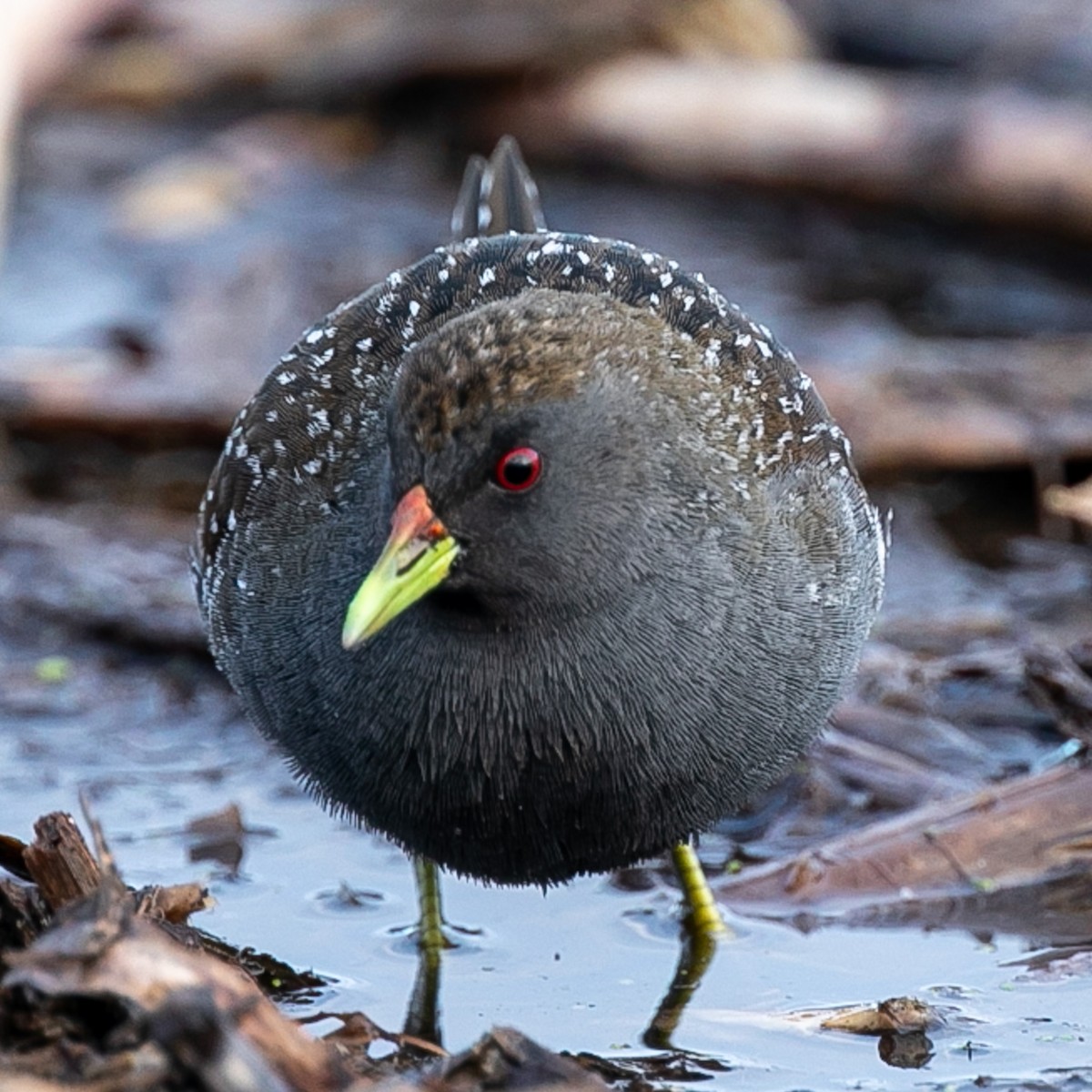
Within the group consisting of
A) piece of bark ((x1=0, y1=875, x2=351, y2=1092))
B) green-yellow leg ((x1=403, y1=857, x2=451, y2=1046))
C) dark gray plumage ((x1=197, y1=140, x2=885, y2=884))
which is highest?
dark gray plumage ((x1=197, y1=140, x2=885, y2=884))

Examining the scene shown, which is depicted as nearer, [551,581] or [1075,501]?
[551,581]

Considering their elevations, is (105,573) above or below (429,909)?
above

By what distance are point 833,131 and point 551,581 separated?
8334mm

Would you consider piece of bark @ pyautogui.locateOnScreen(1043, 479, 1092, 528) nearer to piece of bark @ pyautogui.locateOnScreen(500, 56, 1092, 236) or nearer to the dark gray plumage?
the dark gray plumage

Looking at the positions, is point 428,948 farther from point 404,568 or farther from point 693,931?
point 404,568

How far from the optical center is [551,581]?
5.15 meters

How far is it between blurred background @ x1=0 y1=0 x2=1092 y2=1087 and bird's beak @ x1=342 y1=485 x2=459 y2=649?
1.60 m

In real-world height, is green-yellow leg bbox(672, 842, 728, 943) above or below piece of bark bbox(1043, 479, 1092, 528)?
below

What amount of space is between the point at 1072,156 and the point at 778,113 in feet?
6.63

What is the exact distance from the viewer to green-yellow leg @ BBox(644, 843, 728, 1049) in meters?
6.18

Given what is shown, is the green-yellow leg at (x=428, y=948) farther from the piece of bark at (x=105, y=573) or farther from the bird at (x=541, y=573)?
the piece of bark at (x=105, y=573)

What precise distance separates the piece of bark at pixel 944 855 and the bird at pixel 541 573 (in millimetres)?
897

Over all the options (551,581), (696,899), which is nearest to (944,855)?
(696,899)

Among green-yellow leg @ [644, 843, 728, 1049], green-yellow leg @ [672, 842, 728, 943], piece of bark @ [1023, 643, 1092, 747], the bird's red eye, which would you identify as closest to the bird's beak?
the bird's red eye
